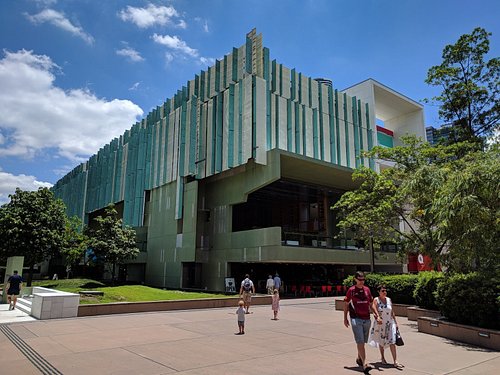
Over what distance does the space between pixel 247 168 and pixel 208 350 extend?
22307 millimetres

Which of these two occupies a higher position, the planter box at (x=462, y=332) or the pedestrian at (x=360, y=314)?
the pedestrian at (x=360, y=314)

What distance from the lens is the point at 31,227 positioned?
28.5 m

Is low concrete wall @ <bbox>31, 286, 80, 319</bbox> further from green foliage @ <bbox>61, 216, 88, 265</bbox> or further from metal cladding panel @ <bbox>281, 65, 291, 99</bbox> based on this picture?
metal cladding panel @ <bbox>281, 65, 291, 99</bbox>

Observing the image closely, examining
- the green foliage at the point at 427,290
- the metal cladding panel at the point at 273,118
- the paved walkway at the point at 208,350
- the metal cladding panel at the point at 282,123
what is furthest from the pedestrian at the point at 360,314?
the metal cladding panel at the point at 282,123

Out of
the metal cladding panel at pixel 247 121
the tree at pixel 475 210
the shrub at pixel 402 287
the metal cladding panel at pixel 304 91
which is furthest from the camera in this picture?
the metal cladding panel at pixel 304 91

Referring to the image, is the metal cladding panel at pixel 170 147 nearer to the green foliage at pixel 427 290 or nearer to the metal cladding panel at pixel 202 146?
the metal cladding panel at pixel 202 146

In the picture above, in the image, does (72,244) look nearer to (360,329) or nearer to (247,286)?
(247,286)

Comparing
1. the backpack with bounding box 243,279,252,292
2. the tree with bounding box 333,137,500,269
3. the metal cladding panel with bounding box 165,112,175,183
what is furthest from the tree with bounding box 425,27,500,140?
the metal cladding panel with bounding box 165,112,175,183

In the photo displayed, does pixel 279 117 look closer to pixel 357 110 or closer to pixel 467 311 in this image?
pixel 357 110

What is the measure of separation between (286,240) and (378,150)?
1075cm

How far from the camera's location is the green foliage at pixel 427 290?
47.5 feet

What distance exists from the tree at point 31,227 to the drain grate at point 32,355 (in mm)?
18577

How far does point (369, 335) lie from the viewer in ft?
26.2

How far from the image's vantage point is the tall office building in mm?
29875
